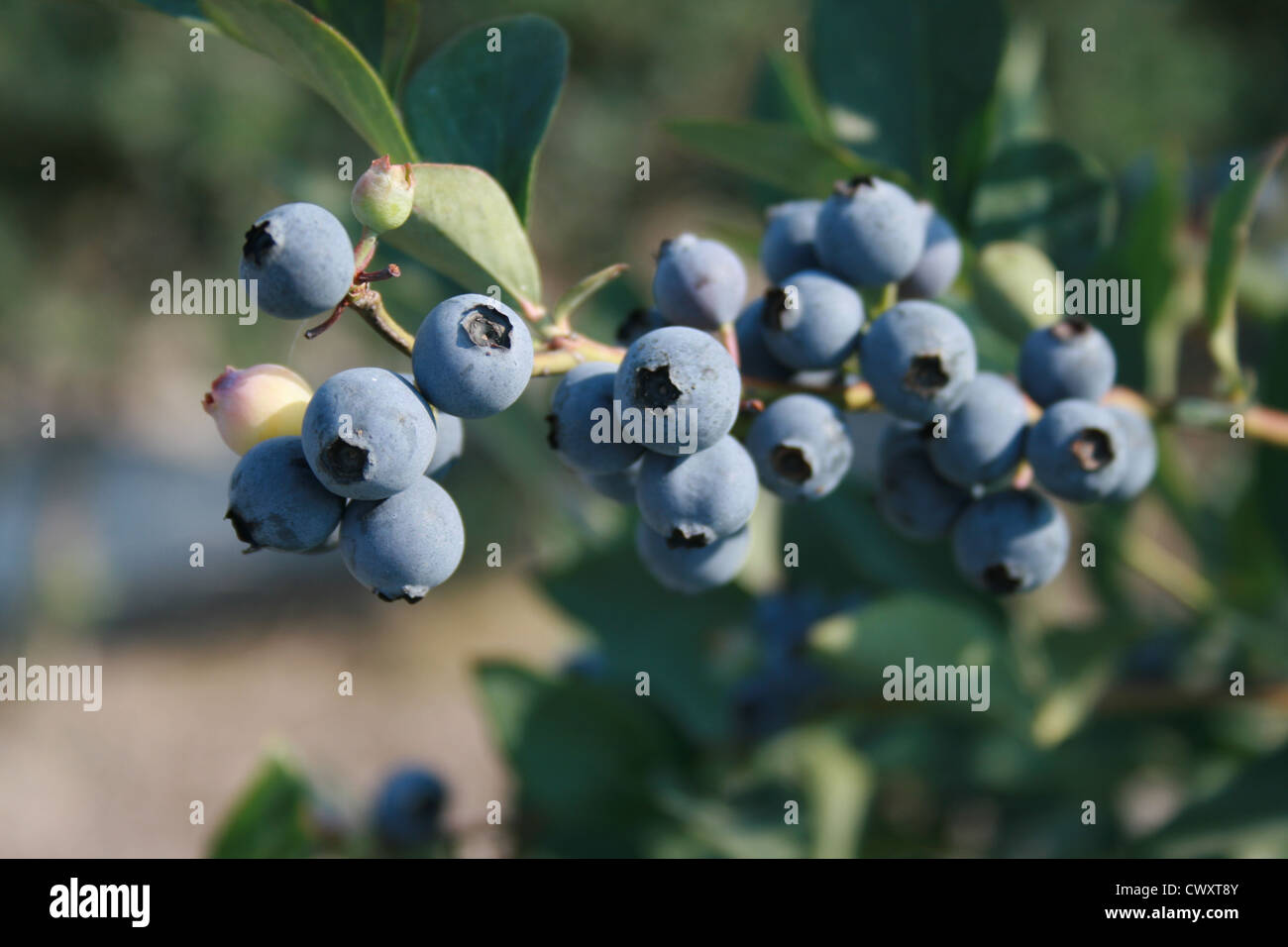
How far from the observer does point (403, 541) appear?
2.04 ft

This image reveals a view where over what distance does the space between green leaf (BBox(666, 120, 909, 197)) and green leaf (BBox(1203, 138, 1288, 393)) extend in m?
0.29

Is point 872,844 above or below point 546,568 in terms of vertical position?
below

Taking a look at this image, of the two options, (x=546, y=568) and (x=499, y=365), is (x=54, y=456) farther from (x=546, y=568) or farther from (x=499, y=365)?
(x=499, y=365)

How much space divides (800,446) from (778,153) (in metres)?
0.29

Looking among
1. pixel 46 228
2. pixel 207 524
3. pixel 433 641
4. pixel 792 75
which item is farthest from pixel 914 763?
pixel 207 524

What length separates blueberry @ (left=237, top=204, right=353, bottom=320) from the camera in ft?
1.98

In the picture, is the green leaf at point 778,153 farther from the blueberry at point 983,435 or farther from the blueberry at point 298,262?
the blueberry at point 298,262

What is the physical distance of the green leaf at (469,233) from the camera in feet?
2.18

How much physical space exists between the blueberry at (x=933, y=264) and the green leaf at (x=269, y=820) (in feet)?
2.62

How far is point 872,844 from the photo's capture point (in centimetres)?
129

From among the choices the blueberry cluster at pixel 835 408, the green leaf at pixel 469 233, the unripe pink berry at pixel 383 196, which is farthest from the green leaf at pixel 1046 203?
the unripe pink berry at pixel 383 196

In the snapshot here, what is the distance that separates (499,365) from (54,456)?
8316 millimetres
